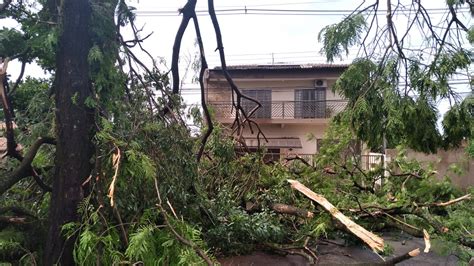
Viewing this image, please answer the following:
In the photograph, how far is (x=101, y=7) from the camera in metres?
2.87

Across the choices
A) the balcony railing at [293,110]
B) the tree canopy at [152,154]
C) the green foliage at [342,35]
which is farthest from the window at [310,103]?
the green foliage at [342,35]

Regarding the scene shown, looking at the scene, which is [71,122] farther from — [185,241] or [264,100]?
[264,100]

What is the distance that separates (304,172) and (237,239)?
1.97 meters

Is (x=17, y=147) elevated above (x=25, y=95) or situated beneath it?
situated beneath

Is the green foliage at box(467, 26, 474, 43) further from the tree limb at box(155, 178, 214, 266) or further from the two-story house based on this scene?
the two-story house

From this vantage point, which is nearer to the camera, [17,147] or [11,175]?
[11,175]

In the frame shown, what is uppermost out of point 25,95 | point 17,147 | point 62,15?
point 62,15

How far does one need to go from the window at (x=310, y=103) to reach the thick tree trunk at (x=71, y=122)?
1492 centimetres

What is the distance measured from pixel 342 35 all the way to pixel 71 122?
2.74m

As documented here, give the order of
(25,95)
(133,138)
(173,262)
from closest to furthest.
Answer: (173,262), (133,138), (25,95)

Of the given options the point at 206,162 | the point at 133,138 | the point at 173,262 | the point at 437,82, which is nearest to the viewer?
the point at 173,262

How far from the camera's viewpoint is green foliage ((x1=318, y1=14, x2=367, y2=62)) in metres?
4.19

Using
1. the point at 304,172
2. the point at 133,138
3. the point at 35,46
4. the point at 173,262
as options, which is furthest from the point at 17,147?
the point at 304,172

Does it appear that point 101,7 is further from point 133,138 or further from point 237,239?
point 237,239
